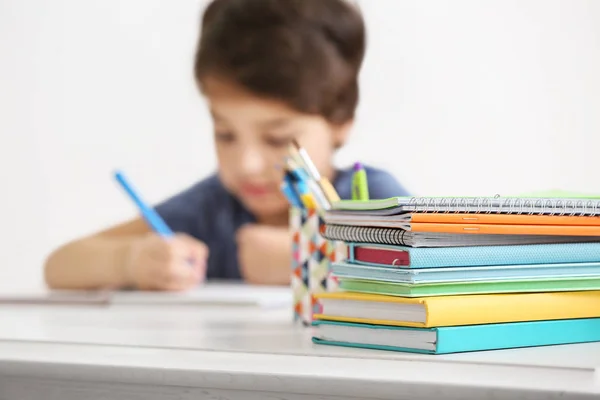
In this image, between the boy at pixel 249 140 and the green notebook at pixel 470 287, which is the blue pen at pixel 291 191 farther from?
the boy at pixel 249 140

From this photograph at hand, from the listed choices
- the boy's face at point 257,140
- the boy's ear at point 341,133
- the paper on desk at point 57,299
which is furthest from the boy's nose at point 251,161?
the paper on desk at point 57,299

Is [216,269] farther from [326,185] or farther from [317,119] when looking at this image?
[326,185]

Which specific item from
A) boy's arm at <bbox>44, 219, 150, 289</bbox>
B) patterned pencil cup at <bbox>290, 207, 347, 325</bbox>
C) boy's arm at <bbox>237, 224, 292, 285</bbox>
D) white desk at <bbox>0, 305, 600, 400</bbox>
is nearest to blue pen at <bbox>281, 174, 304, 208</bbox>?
patterned pencil cup at <bbox>290, 207, 347, 325</bbox>

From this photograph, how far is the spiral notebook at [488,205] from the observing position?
0.67 metres

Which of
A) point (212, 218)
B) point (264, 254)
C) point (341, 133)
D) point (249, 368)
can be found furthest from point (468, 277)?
point (212, 218)

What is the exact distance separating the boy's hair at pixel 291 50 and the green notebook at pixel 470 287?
0.60 meters

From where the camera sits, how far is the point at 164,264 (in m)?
1.39

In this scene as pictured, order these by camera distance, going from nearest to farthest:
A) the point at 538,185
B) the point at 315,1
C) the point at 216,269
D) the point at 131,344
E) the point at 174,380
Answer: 1. the point at 174,380
2. the point at 131,344
3. the point at 538,185
4. the point at 315,1
5. the point at 216,269

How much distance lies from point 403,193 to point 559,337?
0.53 meters

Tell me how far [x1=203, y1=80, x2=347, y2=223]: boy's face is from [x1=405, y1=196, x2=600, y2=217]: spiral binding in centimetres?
65

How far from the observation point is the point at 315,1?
134cm

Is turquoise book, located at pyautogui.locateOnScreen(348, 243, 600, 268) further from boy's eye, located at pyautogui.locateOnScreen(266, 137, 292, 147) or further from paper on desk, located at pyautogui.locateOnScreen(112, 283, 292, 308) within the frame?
boy's eye, located at pyautogui.locateOnScreen(266, 137, 292, 147)

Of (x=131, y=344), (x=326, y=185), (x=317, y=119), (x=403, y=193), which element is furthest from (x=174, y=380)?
(x=317, y=119)

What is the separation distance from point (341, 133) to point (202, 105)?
25 centimetres
